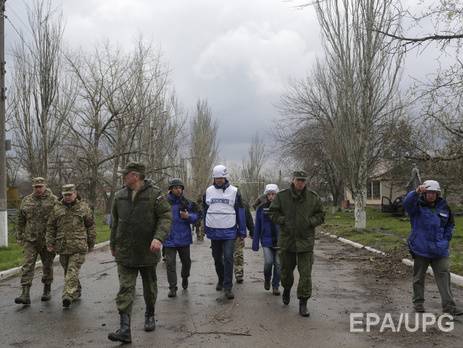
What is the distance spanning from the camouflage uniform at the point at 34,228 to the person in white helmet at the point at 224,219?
7.57ft

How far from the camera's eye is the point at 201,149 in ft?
150

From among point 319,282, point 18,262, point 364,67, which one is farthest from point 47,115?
point 319,282

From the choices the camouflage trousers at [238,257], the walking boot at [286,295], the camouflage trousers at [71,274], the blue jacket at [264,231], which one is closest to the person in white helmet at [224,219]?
the blue jacket at [264,231]

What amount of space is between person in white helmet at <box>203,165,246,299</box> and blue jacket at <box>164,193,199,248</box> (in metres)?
0.31

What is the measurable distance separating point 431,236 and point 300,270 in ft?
5.71

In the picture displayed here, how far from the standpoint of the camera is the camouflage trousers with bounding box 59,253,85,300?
23.1 ft

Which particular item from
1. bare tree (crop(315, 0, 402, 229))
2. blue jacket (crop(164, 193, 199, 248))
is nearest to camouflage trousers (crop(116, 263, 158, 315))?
blue jacket (crop(164, 193, 199, 248))

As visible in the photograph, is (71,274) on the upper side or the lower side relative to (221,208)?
lower

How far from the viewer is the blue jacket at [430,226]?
22.0ft

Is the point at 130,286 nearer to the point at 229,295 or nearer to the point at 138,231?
the point at 138,231

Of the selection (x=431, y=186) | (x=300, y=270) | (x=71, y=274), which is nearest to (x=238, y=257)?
(x=300, y=270)

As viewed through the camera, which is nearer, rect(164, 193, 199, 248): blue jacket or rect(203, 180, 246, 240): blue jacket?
rect(203, 180, 246, 240): blue jacket

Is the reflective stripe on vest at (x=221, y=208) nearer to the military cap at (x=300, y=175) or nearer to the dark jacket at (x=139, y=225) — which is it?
the military cap at (x=300, y=175)

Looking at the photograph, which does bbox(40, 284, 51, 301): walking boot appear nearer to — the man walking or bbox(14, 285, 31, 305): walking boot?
bbox(14, 285, 31, 305): walking boot
